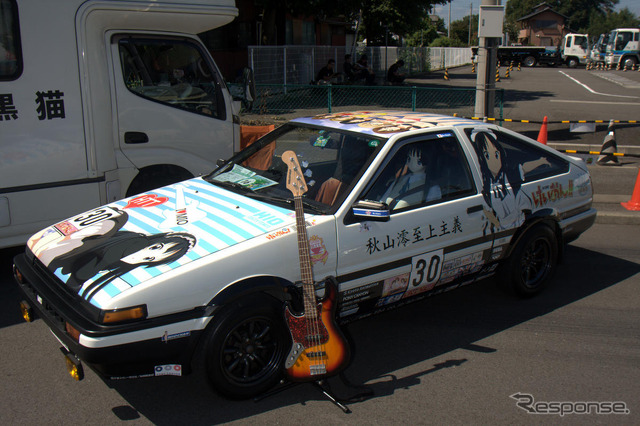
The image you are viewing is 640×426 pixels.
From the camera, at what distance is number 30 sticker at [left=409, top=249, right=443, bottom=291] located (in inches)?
167

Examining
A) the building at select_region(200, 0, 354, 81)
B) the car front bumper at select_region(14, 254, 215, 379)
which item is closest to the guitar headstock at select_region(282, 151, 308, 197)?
the car front bumper at select_region(14, 254, 215, 379)

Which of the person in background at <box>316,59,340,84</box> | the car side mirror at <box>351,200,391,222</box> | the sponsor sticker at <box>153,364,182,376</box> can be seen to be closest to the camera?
the sponsor sticker at <box>153,364,182,376</box>

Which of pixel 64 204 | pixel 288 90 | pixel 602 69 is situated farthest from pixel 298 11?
pixel 602 69

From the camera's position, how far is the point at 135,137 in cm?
610

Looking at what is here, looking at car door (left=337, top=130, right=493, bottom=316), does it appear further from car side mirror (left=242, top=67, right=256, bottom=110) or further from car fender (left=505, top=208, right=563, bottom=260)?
car side mirror (left=242, top=67, right=256, bottom=110)

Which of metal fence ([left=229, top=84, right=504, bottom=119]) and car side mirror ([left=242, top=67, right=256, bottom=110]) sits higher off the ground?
car side mirror ([left=242, top=67, right=256, bottom=110])

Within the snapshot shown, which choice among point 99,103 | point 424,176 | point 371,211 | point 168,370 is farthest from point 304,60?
point 168,370

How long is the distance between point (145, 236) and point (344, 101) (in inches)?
569

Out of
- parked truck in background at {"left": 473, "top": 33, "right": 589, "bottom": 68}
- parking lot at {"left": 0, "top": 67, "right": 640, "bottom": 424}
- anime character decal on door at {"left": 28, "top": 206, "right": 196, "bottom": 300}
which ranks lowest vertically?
parking lot at {"left": 0, "top": 67, "right": 640, "bottom": 424}

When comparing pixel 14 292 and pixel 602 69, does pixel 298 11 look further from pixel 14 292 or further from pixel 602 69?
pixel 602 69

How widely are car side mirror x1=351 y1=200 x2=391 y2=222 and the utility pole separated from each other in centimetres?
795

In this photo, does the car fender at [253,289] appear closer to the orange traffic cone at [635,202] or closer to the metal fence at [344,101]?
the orange traffic cone at [635,202]

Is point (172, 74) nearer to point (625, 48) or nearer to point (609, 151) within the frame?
point (609, 151)

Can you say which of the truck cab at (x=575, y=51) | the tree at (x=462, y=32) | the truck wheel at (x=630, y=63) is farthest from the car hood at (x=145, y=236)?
the tree at (x=462, y=32)
